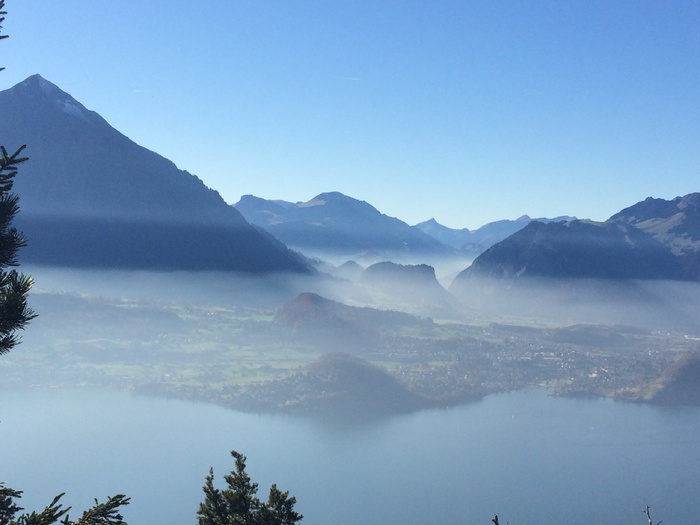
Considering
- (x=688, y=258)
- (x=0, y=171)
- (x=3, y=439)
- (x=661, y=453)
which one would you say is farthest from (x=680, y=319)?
(x=0, y=171)

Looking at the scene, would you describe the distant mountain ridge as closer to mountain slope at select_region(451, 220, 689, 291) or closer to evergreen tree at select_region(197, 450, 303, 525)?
mountain slope at select_region(451, 220, 689, 291)

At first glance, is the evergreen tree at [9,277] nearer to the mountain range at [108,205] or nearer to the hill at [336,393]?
the hill at [336,393]

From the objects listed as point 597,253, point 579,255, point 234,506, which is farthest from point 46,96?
point 234,506

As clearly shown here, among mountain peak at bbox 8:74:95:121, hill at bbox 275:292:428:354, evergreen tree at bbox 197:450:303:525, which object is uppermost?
mountain peak at bbox 8:74:95:121

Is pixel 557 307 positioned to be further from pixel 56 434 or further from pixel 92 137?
pixel 56 434

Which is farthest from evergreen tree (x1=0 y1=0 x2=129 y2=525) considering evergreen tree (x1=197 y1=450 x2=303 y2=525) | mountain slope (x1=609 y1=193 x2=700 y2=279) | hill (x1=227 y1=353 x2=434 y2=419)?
mountain slope (x1=609 y1=193 x2=700 y2=279)

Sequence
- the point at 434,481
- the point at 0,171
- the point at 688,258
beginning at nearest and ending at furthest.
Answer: the point at 0,171
the point at 434,481
the point at 688,258

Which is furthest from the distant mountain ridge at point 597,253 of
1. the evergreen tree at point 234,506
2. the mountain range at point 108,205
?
the evergreen tree at point 234,506
